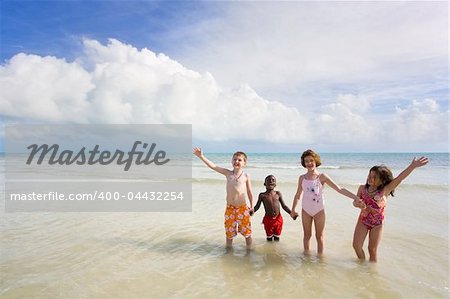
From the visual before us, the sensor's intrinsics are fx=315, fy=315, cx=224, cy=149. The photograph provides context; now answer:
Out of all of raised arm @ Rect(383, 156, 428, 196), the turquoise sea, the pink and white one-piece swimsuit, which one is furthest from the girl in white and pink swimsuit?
raised arm @ Rect(383, 156, 428, 196)

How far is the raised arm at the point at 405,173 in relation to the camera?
4906 millimetres

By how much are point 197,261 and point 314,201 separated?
2.44 m

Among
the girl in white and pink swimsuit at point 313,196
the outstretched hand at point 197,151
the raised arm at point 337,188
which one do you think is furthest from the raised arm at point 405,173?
the outstretched hand at point 197,151

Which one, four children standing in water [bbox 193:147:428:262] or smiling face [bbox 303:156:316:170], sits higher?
smiling face [bbox 303:156:316:170]

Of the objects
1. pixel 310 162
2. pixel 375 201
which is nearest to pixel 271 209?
pixel 310 162

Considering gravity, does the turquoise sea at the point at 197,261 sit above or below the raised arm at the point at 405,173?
below

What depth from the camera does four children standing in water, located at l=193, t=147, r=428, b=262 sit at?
5.39 m

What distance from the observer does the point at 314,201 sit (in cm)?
591

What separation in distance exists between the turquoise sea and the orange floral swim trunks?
14.2 inches

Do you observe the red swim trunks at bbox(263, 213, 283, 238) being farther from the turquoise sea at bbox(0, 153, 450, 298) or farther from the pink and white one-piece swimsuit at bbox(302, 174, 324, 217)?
the pink and white one-piece swimsuit at bbox(302, 174, 324, 217)

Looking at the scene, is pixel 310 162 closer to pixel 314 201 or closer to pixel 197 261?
pixel 314 201

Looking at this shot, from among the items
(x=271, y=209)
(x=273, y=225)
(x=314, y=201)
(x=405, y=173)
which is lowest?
(x=273, y=225)

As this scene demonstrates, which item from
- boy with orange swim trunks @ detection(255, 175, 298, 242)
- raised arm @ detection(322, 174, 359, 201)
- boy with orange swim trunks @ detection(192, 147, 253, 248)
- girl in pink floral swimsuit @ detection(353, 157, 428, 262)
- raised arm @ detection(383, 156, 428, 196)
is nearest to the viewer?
raised arm @ detection(383, 156, 428, 196)

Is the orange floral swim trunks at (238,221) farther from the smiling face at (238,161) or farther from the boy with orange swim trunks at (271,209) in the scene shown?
the smiling face at (238,161)
